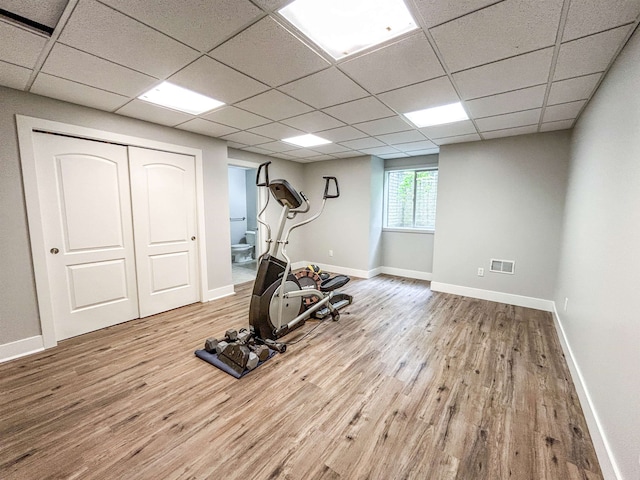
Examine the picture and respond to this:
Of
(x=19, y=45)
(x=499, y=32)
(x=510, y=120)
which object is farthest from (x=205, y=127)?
(x=510, y=120)

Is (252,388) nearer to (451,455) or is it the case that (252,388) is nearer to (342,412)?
(342,412)

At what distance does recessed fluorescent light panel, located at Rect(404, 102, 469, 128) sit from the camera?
273 centimetres

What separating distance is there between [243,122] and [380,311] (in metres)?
2.96

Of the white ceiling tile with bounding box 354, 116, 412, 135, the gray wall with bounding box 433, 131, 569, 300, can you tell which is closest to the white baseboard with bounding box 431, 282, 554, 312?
the gray wall with bounding box 433, 131, 569, 300

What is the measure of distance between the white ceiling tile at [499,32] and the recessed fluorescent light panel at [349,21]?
9.8 inches

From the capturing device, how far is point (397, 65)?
186cm

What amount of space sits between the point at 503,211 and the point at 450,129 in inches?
59.0

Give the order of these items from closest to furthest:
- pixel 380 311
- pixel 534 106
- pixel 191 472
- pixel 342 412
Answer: pixel 191 472 < pixel 342 412 < pixel 534 106 < pixel 380 311

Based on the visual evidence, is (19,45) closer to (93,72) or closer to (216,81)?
Result: (93,72)

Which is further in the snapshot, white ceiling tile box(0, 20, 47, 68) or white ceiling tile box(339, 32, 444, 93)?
white ceiling tile box(339, 32, 444, 93)

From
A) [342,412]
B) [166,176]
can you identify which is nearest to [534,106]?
[342,412]

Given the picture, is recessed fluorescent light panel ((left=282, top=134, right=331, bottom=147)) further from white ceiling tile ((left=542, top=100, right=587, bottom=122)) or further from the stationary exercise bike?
white ceiling tile ((left=542, top=100, right=587, bottom=122))

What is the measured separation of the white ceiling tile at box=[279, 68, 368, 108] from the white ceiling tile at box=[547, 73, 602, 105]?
5.12 feet

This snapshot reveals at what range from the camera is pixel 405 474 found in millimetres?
1364
